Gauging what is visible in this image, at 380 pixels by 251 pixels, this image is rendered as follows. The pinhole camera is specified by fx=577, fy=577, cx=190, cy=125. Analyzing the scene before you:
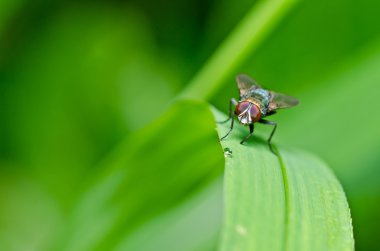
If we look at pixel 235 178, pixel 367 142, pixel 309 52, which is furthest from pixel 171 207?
pixel 309 52

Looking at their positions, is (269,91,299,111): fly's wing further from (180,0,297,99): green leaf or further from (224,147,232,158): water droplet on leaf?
(224,147,232,158): water droplet on leaf

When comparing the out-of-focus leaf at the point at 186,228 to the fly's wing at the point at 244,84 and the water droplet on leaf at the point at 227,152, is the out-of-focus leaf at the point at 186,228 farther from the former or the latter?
the water droplet on leaf at the point at 227,152

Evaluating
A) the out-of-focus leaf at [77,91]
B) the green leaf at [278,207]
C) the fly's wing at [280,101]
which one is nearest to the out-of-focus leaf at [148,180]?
the fly's wing at [280,101]

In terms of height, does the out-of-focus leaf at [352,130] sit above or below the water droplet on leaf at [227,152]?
below

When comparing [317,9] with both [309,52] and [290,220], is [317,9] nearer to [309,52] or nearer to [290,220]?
[309,52]

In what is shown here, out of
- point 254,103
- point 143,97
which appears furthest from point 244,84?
point 143,97

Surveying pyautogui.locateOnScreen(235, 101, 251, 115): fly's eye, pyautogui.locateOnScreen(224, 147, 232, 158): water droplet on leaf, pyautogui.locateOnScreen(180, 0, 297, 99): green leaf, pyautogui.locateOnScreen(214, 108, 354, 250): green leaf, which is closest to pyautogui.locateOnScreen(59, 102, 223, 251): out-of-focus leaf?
pyautogui.locateOnScreen(235, 101, 251, 115): fly's eye
